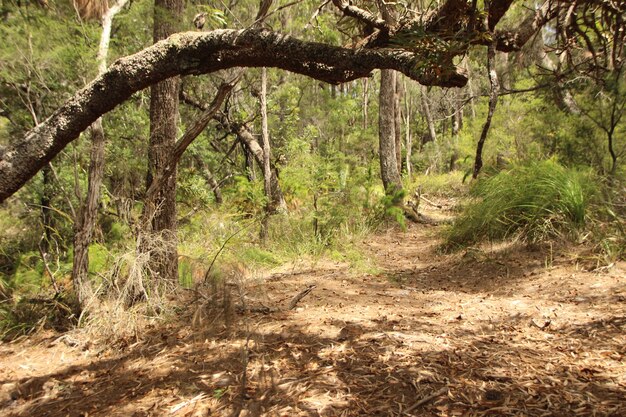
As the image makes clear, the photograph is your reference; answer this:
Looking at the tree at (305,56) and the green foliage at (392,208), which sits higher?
the tree at (305,56)

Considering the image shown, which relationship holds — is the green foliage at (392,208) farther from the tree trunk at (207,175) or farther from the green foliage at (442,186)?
the green foliage at (442,186)

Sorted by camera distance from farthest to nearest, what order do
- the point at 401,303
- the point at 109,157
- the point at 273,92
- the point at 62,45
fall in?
the point at 273,92, the point at 109,157, the point at 62,45, the point at 401,303

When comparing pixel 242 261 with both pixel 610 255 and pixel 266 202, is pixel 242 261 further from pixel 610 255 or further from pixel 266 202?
pixel 610 255

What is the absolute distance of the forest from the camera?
2.18 m

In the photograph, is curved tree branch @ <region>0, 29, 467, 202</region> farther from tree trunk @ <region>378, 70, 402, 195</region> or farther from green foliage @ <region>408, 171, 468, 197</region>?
green foliage @ <region>408, 171, 468, 197</region>

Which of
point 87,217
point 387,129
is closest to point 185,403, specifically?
point 87,217

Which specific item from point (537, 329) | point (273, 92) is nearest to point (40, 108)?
point (537, 329)

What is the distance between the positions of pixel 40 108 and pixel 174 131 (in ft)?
8.07

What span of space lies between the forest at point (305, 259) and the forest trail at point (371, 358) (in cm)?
2

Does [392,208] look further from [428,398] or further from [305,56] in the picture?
[428,398]

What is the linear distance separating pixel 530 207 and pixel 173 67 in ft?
14.6

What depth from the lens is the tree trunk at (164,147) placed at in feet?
12.9

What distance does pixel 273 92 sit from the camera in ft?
40.4

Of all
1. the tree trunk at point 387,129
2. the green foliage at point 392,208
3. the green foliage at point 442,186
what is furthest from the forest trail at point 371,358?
the green foliage at point 442,186
